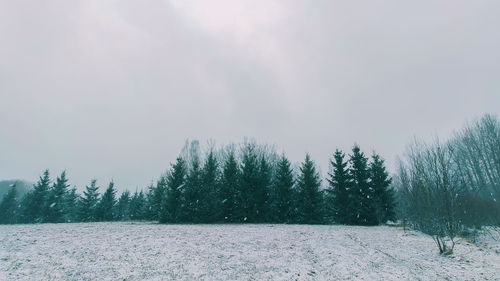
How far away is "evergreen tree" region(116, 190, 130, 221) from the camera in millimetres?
50875

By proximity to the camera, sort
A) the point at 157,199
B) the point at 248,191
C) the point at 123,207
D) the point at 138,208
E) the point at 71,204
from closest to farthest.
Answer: the point at 248,191
the point at 157,199
the point at 138,208
the point at 71,204
the point at 123,207

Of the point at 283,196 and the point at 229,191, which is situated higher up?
the point at 229,191

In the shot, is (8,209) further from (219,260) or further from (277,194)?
(219,260)

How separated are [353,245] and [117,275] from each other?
11570 mm

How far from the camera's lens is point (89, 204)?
42.9 metres

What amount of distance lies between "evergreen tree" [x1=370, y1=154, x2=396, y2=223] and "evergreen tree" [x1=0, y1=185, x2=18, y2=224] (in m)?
63.1

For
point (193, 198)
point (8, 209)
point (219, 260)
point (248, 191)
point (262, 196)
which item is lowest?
point (219, 260)

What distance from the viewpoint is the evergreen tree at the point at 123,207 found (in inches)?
2003

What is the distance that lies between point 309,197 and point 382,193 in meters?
9.12

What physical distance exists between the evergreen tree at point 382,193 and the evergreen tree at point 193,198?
20614 mm

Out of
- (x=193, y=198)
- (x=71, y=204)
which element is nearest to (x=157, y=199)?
(x=193, y=198)

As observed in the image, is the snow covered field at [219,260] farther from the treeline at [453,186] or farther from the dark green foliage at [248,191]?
the dark green foliage at [248,191]

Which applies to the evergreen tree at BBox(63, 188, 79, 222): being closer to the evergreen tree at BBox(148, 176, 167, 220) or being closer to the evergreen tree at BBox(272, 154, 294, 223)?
the evergreen tree at BBox(148, 176, 167, 220)

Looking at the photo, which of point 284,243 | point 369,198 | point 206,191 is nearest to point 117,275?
point 284,243
